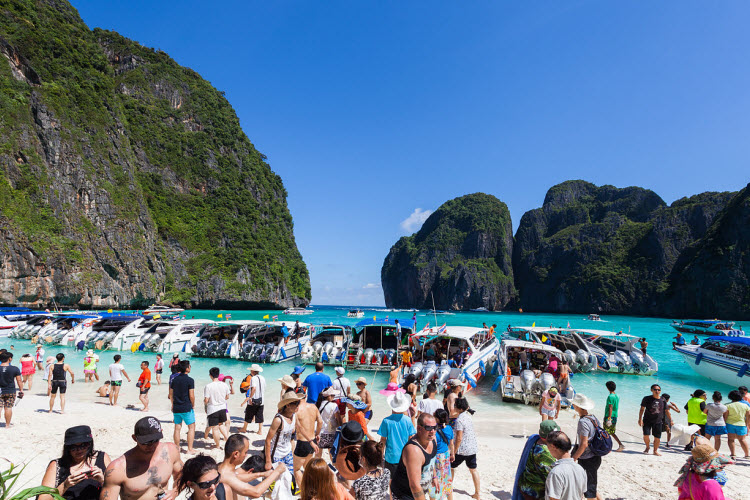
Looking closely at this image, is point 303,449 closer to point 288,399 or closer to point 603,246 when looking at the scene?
point 288,399

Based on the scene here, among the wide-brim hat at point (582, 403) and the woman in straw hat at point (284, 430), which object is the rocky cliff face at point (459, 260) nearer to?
the wide-brim hat at point (582, 403)

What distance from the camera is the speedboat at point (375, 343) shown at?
684 inches

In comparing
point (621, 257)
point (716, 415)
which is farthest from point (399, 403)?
point (621, 257)

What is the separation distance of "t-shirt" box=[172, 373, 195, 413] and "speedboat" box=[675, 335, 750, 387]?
19.8 m

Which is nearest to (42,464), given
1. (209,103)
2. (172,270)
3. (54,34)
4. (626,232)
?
(172,270)

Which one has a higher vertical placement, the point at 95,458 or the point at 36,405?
the point at 95,458

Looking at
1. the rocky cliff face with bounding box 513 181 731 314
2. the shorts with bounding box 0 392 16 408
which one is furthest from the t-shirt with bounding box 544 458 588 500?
the rocky cliff face with bounding box 513 181 731 314

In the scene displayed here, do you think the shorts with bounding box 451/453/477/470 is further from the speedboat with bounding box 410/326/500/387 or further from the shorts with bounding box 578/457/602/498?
the speedboat with bounding box 410/326/500/387

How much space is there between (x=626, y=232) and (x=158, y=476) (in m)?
144

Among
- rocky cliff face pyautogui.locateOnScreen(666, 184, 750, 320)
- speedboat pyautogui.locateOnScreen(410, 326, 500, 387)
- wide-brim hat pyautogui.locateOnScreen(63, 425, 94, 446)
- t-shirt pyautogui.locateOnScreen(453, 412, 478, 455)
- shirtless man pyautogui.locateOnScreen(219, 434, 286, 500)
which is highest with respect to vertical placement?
rocky cliff face pyautogui.locateOnScreen(666, 184, 750, 320)

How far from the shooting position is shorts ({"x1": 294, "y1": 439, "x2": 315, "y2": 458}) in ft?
16.1

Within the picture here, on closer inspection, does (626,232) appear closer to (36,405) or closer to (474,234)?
(474,234)

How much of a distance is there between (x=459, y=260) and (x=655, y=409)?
483 feet

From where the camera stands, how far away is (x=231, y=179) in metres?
88.1
